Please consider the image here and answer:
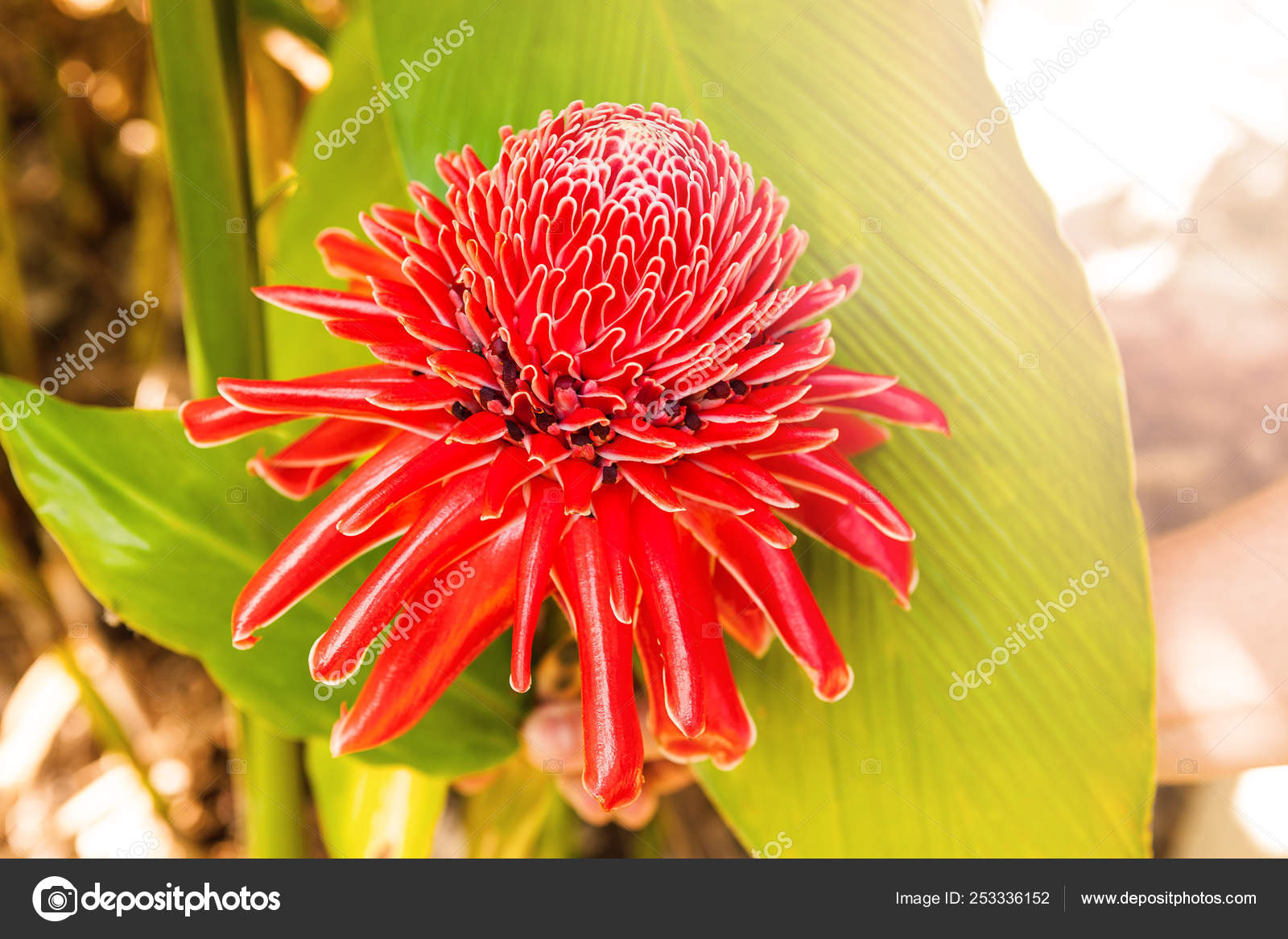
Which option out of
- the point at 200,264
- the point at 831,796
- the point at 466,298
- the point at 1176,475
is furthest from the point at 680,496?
the point at 1176,475

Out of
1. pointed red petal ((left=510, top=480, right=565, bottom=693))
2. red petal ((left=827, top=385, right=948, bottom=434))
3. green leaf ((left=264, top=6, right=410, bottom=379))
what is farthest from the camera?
green leaf ((left=264, top=6, right=410, bottom=379))

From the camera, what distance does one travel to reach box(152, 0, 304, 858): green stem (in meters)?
0.50

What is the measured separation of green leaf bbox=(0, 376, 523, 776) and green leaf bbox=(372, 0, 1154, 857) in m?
0.21

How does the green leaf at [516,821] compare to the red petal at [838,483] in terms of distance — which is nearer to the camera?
the red petal at [838,483]

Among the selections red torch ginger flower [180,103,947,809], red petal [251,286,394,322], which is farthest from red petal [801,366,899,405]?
red petal [251,286,394,322]

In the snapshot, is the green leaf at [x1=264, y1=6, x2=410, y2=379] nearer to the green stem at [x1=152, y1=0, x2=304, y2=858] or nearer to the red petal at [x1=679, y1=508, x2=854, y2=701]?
the green stem at [x1=152, y1=0, x2=304, y2=858]

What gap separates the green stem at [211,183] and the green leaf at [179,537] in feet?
0.14

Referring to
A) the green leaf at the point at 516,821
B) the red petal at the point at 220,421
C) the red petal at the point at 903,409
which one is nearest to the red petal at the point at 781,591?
the red petal at the point at 903,409

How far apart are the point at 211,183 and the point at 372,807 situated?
1.42 ft
